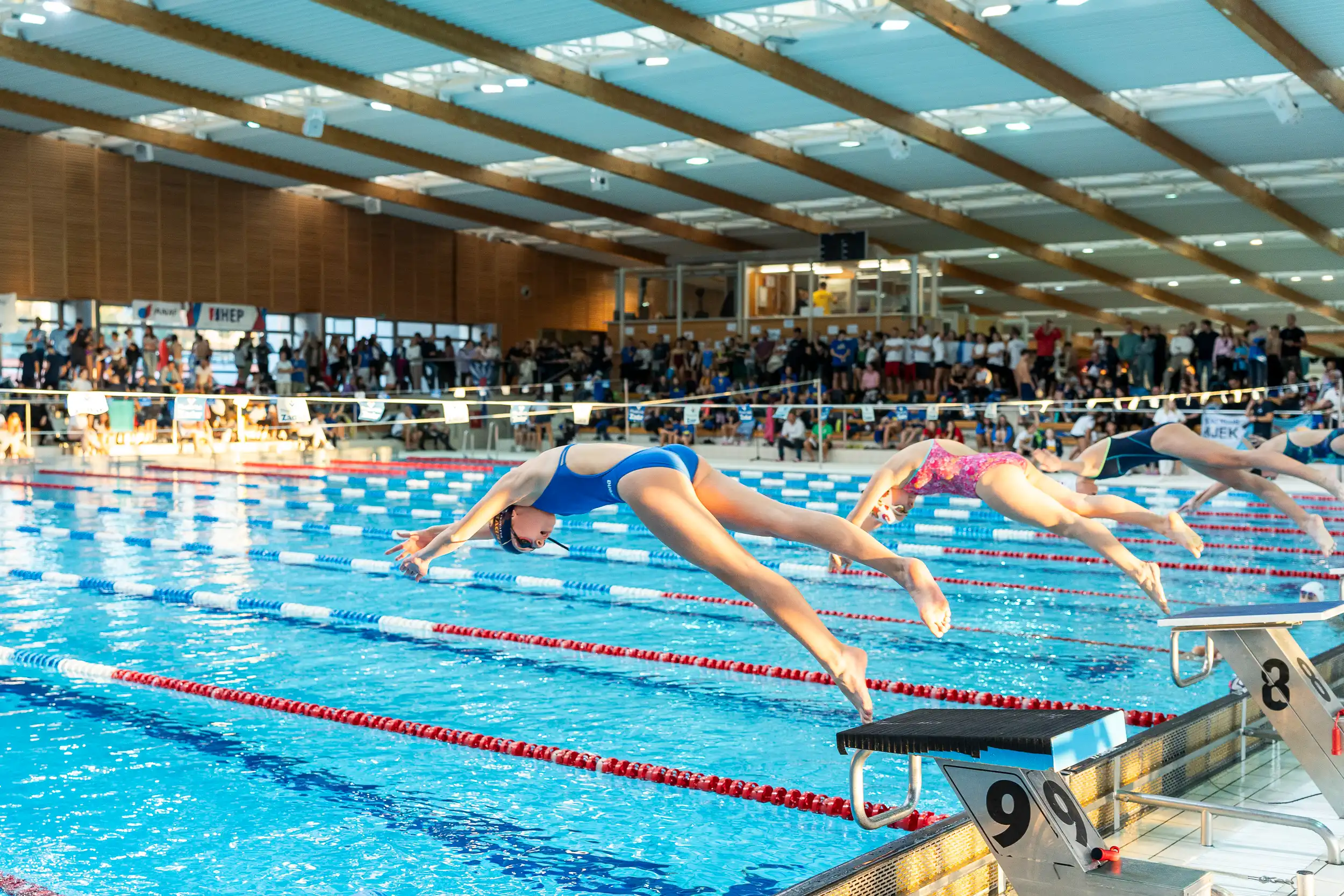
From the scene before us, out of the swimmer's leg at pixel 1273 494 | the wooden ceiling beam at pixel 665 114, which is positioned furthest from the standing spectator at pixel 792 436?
the swimmer's leg at pixel 1273 494

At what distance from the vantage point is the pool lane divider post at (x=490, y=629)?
5.29m

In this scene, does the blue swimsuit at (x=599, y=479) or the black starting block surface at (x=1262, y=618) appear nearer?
the black starting block surface at (x=1262, y=618)

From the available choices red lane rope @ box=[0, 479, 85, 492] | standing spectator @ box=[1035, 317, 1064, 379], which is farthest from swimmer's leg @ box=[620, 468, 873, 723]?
standing spectator @ box=[1035, 317, 1064, 379]

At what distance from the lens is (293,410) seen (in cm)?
1391

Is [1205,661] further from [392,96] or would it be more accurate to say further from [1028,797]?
[392,96]

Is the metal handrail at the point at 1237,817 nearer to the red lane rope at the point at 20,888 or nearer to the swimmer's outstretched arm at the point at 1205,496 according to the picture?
the red lane rope at the point at 20,888

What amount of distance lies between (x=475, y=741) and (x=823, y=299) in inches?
885

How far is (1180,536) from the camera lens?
561cm

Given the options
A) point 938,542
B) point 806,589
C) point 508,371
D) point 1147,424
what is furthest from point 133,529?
point 508,371

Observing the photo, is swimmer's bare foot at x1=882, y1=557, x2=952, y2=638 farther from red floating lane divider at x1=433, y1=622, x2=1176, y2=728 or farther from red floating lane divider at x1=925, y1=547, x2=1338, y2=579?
red floating lane divider at x1=925, y1=547, x2=1338, y2=579

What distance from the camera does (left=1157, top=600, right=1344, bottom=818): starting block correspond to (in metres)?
3.44

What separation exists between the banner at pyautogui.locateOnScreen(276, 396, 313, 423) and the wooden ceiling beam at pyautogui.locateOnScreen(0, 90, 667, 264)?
7187 millimetres

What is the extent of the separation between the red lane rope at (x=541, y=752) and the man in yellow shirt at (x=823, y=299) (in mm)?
21767

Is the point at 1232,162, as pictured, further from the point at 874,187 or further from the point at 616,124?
the point at 616,124
